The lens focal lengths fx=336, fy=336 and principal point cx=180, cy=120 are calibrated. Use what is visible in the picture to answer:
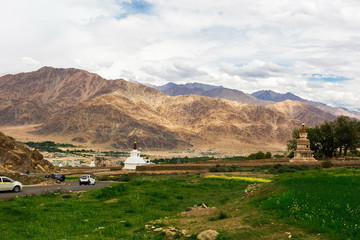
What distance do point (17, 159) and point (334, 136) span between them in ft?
175

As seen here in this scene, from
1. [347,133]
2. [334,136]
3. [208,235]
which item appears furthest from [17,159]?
[347,133]

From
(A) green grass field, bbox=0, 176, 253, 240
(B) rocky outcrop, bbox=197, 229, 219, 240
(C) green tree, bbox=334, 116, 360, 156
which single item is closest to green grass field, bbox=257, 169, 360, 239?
(B) rocky outcrop, bbox=197, 229, 219, 240

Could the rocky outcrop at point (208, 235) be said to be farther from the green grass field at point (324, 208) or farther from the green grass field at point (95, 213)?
the green grass field at point (324, 208)

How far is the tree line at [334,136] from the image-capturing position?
61.0m

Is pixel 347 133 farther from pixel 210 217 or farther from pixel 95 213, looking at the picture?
pixel 95 213

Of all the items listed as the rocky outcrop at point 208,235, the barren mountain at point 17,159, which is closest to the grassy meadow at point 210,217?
the rocky outcrop at point 208,235

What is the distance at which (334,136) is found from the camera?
202 ft

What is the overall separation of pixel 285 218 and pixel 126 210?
8208mm

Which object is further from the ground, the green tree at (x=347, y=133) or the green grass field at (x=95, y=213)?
the green tree at (x=347, y=133)

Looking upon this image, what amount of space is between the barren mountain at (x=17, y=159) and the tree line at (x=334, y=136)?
160 feet

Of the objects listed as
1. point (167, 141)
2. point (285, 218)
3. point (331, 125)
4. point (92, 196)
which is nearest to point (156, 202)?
point (92, 196)

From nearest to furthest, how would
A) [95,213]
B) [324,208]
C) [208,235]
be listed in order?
1. [208,235]
2. [324,208]
3. [95,213]

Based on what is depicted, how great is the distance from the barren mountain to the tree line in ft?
160

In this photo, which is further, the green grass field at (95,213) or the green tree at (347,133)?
the green tree at (347,133)
